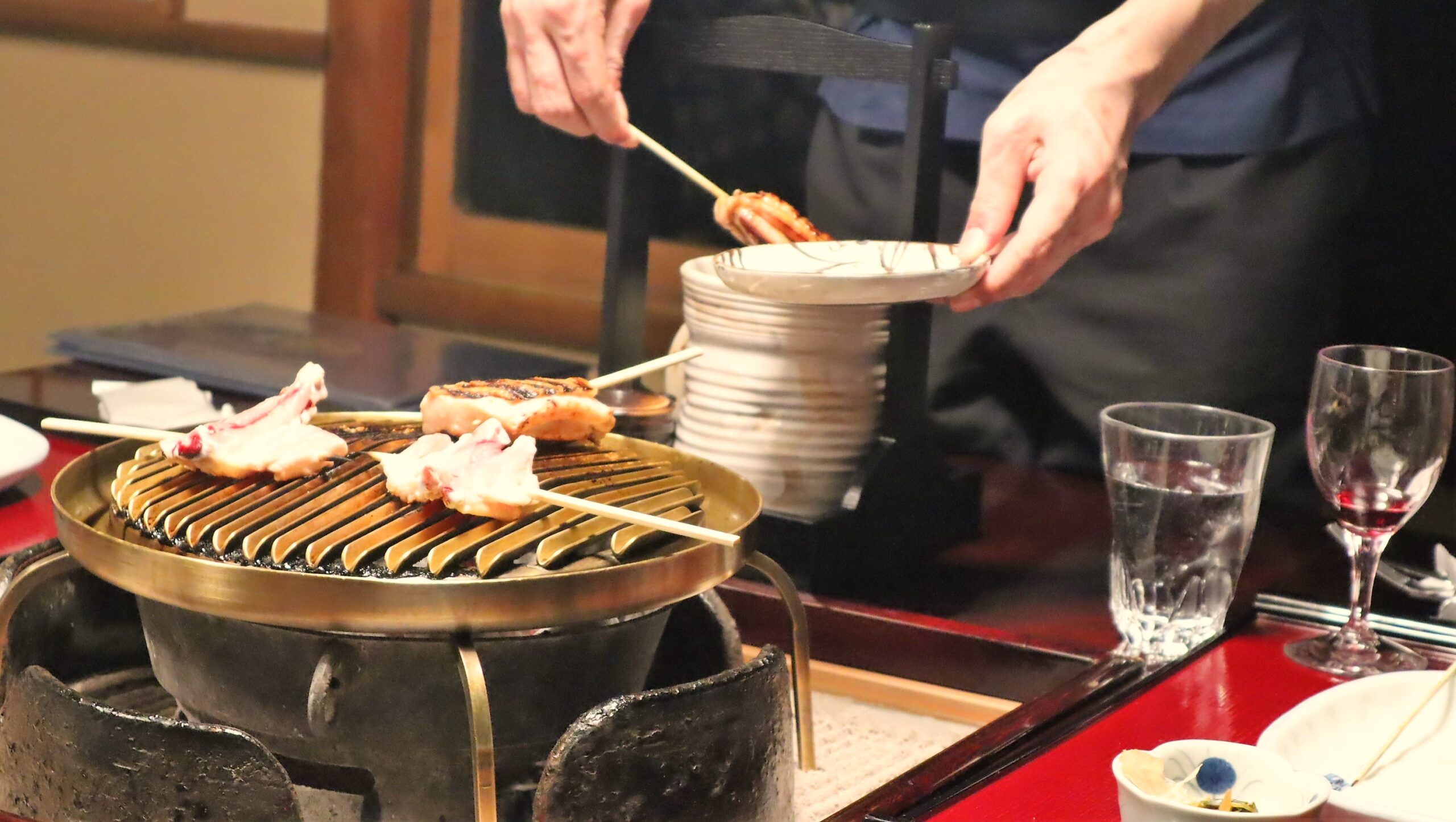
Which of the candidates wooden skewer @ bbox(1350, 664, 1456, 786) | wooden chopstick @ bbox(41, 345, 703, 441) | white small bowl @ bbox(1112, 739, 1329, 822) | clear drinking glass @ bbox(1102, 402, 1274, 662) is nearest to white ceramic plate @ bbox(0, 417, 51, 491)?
wooden chopstick @ bbox(41, 345, 703, 441)

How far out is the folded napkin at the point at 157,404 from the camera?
6.51 ft

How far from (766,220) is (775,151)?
1243 mm

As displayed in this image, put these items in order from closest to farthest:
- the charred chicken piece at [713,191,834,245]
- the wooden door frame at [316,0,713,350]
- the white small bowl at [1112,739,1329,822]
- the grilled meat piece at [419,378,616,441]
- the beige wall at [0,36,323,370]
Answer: the white small bowl at [1112,739,1329,822] < the grilled meat piece at [419,378,616,441] < the charred chicken piece at [713,191,834,245] < the wooden door frame at [316,0,713,350] < the beige wall at [0,36,323,370]

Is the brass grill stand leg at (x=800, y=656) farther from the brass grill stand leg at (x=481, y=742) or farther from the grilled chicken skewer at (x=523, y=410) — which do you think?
the brass grill stand leg at (x=481, y=742)

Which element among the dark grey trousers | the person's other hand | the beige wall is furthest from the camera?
the beige wall

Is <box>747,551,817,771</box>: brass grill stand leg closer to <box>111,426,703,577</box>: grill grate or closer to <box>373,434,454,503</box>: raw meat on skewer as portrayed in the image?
<box>111,426,703,577</box>: grill grate

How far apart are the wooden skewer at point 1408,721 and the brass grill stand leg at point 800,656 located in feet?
1.50

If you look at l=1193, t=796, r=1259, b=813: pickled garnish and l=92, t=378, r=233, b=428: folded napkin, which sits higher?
l=1193, t=796, r=1259, b=813: pickled garnish

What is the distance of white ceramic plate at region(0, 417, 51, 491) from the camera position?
1712 mm

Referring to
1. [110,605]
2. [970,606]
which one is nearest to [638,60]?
[970,606]

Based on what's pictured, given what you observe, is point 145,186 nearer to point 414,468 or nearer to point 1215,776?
point 414,468

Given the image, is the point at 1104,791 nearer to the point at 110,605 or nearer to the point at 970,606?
the point at 970,606

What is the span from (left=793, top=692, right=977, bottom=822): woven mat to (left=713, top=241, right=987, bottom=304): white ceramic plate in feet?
1.44

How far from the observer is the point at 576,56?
193 cm
